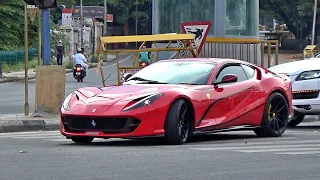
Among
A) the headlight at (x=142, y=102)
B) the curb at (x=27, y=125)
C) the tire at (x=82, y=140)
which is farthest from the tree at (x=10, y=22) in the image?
the headlight at (x=142, y=102)

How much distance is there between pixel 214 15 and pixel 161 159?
1444cm

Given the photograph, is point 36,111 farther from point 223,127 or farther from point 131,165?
point 131,165

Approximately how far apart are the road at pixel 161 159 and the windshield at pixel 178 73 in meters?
0.93

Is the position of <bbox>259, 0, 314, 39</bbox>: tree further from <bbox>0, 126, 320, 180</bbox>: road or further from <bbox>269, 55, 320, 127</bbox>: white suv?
<bbox>0, 126, 320, 180</bbox>: road

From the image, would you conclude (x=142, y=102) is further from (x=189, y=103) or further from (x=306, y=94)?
(x=306, y=94)

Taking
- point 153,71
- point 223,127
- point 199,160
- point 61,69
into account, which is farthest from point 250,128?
point 61,69

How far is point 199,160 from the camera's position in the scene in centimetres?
1059

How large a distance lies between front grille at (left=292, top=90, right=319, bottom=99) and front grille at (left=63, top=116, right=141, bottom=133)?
18.0ft

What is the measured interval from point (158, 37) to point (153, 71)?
213 inches

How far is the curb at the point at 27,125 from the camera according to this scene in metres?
16.0

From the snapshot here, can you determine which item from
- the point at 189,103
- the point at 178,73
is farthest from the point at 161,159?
the point at 178,73

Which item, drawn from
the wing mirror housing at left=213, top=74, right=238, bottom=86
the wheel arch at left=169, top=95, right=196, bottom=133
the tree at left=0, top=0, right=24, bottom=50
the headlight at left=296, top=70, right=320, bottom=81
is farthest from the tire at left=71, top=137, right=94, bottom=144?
the tree at left=0, top=0, right=24, bottom=50

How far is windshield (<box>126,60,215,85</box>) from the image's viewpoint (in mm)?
13312

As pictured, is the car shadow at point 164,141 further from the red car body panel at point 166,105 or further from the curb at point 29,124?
the curb at point 29,124
